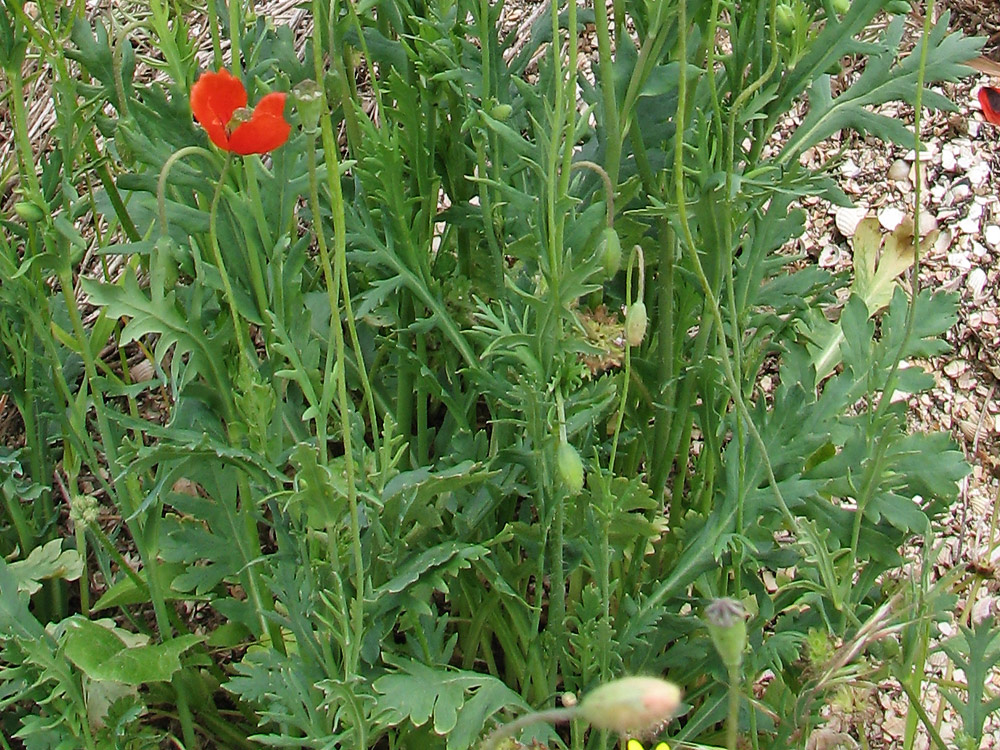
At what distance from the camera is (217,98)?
0.96 m

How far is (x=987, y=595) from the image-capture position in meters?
1.67

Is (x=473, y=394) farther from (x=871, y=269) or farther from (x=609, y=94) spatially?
(x=871, y=269)

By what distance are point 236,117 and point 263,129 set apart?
50mm

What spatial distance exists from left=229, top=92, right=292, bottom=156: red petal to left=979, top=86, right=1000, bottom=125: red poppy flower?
68 centimetres

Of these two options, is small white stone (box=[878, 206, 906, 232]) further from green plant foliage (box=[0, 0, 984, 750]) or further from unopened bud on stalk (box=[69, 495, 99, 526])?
unopened bud on stalk (box=[69, 495, 99, 526])

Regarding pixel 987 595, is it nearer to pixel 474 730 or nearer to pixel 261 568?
pixel 474 730

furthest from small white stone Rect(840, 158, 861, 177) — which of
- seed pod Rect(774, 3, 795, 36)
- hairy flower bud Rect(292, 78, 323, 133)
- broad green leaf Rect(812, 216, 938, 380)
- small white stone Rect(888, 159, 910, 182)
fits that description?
hairy flower bud Rect(292, 78, 323, 133)

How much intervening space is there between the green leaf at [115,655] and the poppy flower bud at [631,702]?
0.84 m

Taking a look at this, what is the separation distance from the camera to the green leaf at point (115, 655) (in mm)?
1213

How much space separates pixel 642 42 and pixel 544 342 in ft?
1.15

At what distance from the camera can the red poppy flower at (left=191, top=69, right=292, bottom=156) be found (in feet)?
2.89

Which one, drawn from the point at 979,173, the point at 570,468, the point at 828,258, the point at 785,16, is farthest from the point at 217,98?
the point at 979,173

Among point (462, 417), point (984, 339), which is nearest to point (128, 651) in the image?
point (462, 417)

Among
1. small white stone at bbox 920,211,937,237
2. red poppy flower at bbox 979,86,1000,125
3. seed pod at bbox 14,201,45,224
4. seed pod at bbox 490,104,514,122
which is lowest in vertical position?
small white stone at bbox 920,211,937,237
